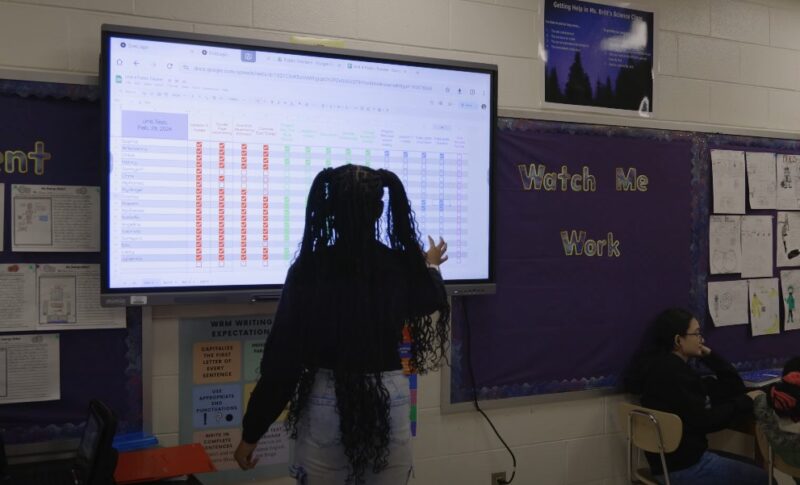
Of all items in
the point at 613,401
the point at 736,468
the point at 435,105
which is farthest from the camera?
the point at 613,401

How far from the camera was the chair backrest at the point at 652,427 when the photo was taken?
2.46 metres

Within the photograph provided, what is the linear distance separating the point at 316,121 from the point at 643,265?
1614 millimetres

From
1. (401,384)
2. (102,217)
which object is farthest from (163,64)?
(401,384)

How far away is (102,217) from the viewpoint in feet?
6.49

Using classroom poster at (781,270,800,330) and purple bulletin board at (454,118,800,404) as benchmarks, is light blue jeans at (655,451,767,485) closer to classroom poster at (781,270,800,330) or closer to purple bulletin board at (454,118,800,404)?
purple bulletin board at (454,118,800,404)

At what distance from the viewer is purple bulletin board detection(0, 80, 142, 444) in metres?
1.99

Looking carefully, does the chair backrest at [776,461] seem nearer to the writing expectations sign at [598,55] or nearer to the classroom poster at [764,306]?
the classroom poster at [764,306]

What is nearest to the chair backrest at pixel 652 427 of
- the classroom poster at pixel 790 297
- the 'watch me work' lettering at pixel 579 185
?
the 'watch me work' lettering at pixel 579 185

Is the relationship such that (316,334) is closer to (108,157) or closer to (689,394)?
(108,157)

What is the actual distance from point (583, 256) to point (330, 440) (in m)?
1.58

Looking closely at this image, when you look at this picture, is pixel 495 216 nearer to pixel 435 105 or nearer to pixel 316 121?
pixel 435 105

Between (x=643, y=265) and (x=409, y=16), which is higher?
(x=409, y=16)

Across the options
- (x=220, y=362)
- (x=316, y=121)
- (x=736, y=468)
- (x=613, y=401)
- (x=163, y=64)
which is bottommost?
(x=736, y=468)

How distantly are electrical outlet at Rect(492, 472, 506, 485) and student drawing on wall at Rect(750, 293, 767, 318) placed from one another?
149cm
